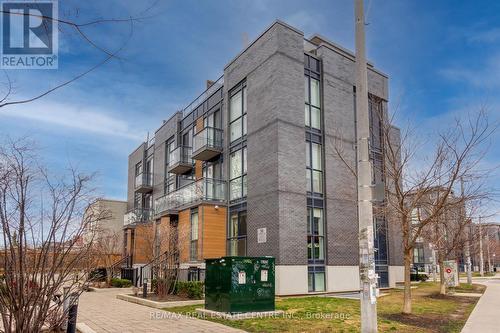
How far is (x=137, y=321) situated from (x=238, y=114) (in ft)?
45.5

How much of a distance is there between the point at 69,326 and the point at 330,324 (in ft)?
20.7

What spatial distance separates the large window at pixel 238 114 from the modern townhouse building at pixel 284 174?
57mm

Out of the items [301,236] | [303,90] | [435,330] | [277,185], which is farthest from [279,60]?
[435,330]

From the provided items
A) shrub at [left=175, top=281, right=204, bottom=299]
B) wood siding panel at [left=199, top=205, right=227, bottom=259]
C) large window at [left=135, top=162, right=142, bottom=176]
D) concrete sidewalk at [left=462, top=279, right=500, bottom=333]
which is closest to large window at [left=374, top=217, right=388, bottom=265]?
concrete sidewalk at [left=462, top=279, right=500, bottom=333]

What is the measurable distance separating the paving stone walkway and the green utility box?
0.96m

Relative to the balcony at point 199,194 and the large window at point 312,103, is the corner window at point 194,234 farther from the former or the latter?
the large window at point 312,103

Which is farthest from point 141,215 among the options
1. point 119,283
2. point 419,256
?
point 419,256

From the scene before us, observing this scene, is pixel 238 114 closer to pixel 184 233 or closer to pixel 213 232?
pixel 213 232

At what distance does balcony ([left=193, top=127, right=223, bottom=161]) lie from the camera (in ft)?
80.1

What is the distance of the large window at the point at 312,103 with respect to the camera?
2202 centimetres

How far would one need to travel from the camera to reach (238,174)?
23.0m

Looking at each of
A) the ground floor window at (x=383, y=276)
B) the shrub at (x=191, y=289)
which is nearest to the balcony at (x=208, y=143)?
the shrub at (x=191, y=289)

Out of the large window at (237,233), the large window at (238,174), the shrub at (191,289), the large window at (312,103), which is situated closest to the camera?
the shrub at (191,289)

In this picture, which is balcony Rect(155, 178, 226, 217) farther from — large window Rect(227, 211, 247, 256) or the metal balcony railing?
the metal balcony railing
